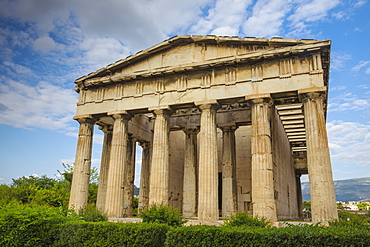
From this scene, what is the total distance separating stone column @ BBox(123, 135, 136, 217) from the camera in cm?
2503

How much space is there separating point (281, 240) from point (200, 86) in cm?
1146

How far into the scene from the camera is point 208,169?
17.7m

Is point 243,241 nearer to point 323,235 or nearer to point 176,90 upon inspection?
point 323,235

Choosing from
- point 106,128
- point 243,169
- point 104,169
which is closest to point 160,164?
point 104,169

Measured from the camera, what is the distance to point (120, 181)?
1975 cm

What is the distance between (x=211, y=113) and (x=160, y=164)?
14.0ft

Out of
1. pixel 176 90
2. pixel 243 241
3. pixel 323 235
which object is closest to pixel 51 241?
pixel 243 241

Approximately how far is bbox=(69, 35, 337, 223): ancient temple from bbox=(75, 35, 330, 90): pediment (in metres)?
0.06

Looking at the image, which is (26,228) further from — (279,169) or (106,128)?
(279,169)

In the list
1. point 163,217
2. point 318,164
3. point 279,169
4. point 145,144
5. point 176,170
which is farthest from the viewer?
point 176,170

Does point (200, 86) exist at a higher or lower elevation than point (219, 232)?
higher

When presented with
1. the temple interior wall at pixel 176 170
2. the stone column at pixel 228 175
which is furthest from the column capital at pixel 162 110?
the temple interior wall at pixel 176 170

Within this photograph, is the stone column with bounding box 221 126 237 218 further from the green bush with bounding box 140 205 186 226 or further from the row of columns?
the green bush with bounding box 140 205 186 226

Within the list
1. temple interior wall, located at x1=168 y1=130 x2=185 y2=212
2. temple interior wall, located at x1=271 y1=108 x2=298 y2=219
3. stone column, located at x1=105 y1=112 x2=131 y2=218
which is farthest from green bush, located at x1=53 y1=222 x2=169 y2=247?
temple interior wall, located at x1=168 y1=130 x2=185 y2=212
